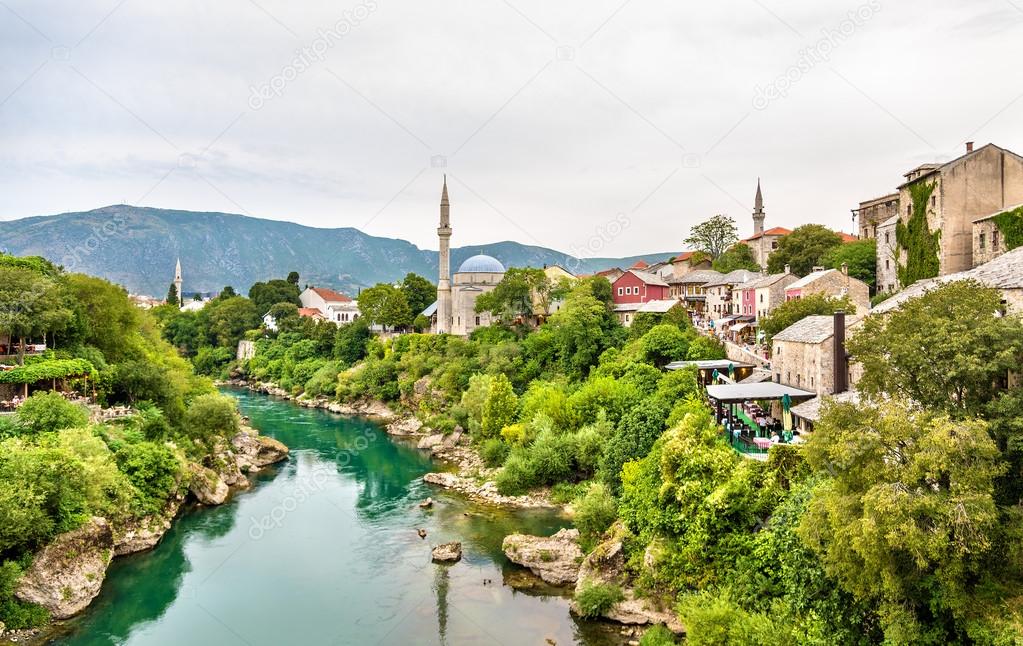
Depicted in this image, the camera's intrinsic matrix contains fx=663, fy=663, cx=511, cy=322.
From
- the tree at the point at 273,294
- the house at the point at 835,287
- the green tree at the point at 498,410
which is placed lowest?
the green tree at the point at 498,410

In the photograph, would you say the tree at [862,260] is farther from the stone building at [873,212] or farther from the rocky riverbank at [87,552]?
the rocky riverbank at [87,552]

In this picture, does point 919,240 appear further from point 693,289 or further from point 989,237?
point 693,289

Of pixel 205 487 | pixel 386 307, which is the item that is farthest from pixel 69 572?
pixel 386 307

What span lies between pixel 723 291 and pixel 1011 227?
22.1 meters

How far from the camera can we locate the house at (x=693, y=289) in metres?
49.9

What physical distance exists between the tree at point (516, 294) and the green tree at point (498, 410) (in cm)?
1489

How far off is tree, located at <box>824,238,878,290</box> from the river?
78.9 ft

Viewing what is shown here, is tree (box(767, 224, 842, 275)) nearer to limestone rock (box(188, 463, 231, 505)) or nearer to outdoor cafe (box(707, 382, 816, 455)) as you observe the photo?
outdoor cafe (box(707, 382, 816, 455))

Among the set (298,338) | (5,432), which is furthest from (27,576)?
(298,338)

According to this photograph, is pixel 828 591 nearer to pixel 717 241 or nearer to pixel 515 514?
pixel 515 514

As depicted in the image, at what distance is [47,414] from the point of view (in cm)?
2248

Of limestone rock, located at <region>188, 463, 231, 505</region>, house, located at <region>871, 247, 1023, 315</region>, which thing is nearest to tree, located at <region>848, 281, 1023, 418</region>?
house, located at <region>871, 247, 1023, 315</region>

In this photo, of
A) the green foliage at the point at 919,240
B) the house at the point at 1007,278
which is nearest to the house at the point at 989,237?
the green foliage at the point at 919,240

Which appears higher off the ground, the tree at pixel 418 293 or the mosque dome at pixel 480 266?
the mosque dome at pixel 480 266
